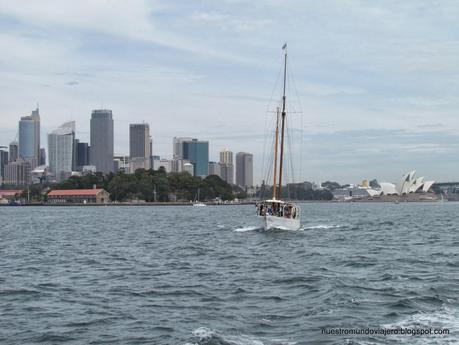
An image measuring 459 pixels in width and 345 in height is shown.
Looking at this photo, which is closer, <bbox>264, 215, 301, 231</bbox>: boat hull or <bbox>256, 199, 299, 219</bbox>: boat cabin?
<bbox>264, 215, 301, 231</bbox>: boat hull

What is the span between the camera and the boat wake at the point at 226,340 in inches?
578

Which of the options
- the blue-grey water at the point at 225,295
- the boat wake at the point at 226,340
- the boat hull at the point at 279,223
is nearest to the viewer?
the boat wake at the point at 226,340

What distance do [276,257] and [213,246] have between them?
7.65m

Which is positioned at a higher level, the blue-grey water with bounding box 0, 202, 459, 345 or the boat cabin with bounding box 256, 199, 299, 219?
the boat cabin with bounding box 256, 199, 299, 219

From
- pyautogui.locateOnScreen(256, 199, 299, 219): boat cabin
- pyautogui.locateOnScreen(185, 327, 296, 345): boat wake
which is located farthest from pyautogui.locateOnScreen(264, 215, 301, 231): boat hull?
pyautogui.locateOnScreen(185, 327, 296, 345): boat wake

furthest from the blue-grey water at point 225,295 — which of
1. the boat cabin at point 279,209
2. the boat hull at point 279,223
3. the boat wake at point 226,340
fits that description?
the boat cabin at point 279,209

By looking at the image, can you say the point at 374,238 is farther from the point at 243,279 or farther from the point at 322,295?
the point at 322,295

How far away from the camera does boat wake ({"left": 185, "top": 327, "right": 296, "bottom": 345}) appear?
14680 mm

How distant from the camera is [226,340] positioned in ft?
49.0

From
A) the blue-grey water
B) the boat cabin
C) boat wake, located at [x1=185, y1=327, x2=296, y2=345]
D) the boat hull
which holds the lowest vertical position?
boat wake, located at [x1=185, y1=327, x2=296, y2=345]

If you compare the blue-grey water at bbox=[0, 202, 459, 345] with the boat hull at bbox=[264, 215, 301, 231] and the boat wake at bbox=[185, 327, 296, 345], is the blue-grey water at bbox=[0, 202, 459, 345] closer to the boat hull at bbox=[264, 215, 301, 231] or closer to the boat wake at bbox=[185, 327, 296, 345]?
the boat wake at bbox=[185, 327, 296, 345]

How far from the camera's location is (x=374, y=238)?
45031 millimetres

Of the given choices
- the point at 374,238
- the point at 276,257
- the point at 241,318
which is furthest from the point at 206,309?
the point at 374,238

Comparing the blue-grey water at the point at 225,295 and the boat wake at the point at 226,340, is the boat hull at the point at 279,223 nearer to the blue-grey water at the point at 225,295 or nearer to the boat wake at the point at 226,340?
the blue-grey water at the point at 225,295
